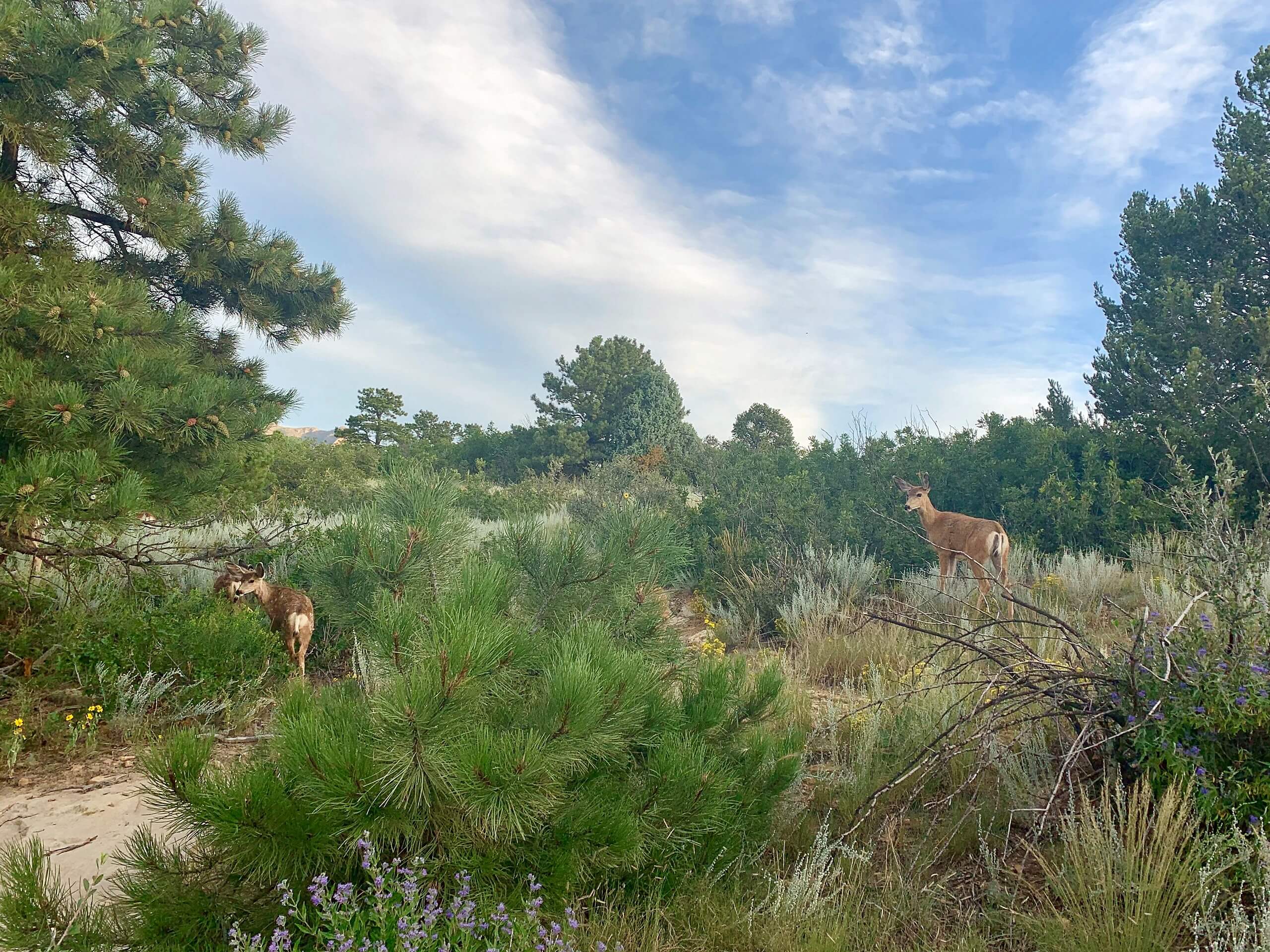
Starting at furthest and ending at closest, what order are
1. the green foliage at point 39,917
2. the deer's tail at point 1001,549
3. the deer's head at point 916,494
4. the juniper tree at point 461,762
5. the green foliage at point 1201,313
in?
the green foliage at point 1201,313, the deer's head at point 916,494, the deer's tail at point 1001,549, the juniper tree at point 461,762, the green foliage at point 39,917

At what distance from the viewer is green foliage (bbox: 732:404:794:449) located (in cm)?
3938

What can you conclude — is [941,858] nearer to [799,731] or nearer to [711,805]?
[799,731]

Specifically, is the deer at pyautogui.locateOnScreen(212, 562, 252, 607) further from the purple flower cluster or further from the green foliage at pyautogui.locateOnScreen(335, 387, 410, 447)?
the green foliage at pyautogui.locateOnScreen(335, 387, 410, 447)

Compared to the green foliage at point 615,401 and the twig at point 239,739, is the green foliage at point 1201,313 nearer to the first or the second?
the twig at point 239,739

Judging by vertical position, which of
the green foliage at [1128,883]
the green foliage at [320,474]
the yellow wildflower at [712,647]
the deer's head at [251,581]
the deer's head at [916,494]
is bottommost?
the green foliage at [1128,883]

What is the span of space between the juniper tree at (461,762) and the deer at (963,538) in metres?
5.28

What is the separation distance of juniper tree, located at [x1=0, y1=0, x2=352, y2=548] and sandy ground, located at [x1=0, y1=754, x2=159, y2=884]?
1457mm

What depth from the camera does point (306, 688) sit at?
2.24 meters

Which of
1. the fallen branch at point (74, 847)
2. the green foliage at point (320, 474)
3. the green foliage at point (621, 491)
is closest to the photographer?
Result: the fallen branch at point (74, 847)

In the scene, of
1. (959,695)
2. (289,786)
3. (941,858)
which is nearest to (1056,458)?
(959,695)

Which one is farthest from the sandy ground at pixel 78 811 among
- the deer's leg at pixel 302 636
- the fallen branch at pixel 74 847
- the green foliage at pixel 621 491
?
the green foliage at pixel 621 491

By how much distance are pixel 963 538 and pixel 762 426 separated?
32.6 meters

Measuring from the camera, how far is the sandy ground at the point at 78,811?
325cm

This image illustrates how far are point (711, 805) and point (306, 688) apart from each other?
4.38 ft
